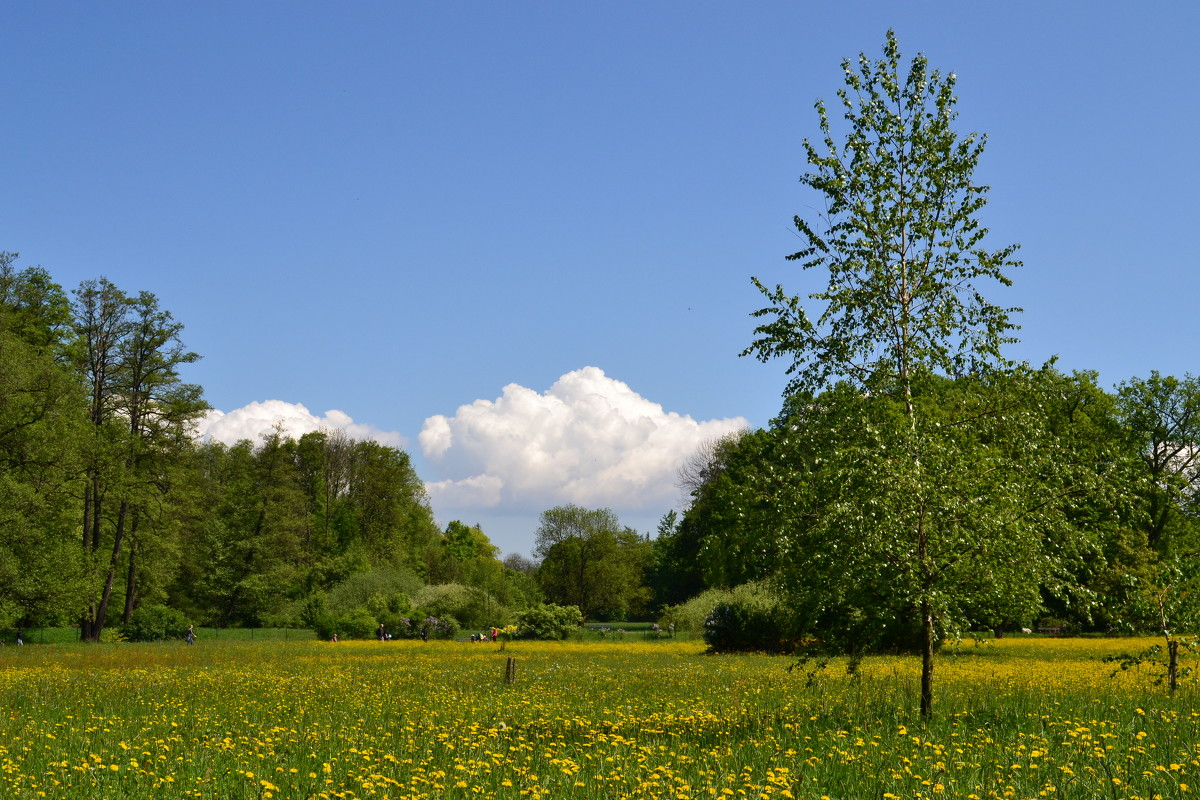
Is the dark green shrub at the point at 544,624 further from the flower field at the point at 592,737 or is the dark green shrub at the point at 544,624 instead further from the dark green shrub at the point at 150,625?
the flower field at the point at 592,737

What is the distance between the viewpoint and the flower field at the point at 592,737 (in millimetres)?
7527

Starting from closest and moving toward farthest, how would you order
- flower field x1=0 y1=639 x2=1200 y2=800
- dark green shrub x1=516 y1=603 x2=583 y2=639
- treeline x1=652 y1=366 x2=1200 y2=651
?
flower field x1=0 y1=639 x2=1200 y2=800 → treeline x1=652 y1=366 x2=1200 y2=651 → dark green shrub x1=516 y1=603 x2=583 y2=639

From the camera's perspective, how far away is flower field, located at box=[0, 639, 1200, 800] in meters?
7.53

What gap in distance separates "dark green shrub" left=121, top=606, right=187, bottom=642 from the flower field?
96.7 feet

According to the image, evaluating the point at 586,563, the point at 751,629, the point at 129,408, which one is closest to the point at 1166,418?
the point at 751,629

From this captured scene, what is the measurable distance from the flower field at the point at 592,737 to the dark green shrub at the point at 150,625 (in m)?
29.5

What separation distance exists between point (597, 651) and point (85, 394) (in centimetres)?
2659

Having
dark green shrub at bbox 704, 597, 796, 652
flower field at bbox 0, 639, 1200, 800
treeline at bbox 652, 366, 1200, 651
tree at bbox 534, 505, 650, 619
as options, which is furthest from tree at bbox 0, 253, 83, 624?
tree at bbox 534, 505, 650, 619

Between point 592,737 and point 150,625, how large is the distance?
45.1 meters

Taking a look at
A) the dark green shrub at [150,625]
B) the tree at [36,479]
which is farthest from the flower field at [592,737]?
the dark green shrub at [150,625]

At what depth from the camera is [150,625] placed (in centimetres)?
4781

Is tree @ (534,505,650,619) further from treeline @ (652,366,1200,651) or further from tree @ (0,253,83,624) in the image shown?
treeline @ (652,366,1200,651)

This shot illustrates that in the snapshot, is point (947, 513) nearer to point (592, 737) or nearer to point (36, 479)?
point (592, 737)

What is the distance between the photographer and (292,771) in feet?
26.8
